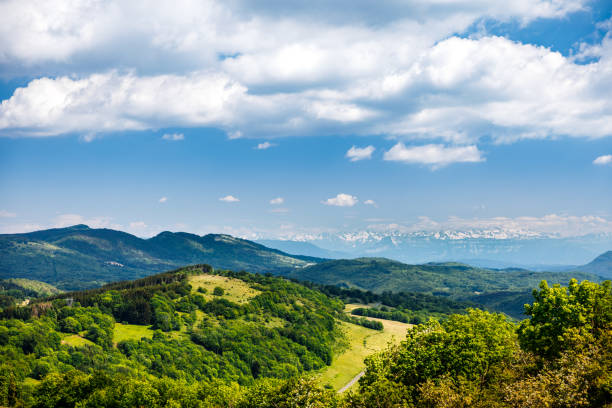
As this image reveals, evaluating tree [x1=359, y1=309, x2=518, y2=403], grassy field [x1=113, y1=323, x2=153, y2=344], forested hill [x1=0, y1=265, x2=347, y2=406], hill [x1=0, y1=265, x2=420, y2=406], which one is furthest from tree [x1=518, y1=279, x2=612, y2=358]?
grassy field [x1=113, y1=323, x2=153, y2=344]

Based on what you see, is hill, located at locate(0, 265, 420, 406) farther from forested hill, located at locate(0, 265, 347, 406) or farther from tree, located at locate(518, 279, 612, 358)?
tree, located at locate(518, 279, 612, 358)

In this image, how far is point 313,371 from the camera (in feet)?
632

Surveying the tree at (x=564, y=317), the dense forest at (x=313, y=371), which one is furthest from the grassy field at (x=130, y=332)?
the tree at (x=564, y=317)

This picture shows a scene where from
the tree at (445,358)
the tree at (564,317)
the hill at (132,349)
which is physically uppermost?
the tree at (564,317)

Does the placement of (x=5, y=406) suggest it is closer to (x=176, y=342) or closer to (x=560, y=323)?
(x=176, y=342)

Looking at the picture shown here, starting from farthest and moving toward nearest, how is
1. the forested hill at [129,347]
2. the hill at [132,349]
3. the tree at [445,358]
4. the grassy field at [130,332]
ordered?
the grassy field at [130,332]
the forested hill at [129,347]
the hill at [132,349]
the tree at [445,358]

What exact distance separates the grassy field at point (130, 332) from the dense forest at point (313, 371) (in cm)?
43

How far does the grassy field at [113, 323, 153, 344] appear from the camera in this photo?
17532cm

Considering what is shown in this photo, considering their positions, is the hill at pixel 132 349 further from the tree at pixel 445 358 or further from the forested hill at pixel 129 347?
the tree at pixel 445 358

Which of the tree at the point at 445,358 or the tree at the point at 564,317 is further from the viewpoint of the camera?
the tree at the point at 445,358

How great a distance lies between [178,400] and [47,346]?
8792 cm

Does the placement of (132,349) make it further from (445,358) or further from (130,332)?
(445,358)

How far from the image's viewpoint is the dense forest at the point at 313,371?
166 feet

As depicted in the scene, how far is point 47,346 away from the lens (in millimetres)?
149000
